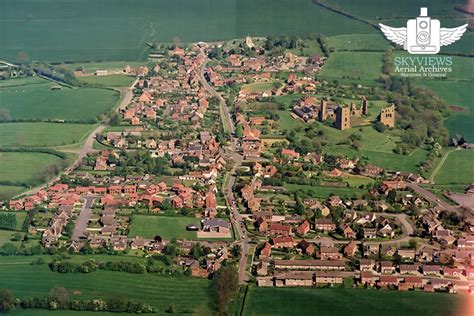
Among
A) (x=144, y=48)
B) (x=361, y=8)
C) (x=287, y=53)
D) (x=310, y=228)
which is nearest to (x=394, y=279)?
(x=310, y=228)

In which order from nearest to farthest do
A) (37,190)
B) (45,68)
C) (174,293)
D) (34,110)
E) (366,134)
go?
(174,293) < (37,190) < (366,134) < (34,110) < (45,68)

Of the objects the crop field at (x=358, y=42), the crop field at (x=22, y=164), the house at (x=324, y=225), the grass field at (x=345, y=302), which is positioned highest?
the crop field at (x=358, y=42)

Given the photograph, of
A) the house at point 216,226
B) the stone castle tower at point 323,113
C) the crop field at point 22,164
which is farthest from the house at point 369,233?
the stone castle tower at point 323,113

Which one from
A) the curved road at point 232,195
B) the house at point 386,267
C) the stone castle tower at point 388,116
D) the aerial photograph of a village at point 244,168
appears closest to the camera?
the aerial photograph of a village at point 244,168

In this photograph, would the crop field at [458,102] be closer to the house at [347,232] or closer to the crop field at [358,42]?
the crop field at [358,42]

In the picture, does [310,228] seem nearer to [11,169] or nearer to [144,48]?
[11,169]

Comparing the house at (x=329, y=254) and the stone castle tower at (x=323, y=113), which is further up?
the stone castle tower at (x=323, y=113)

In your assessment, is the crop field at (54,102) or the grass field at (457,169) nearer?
the grass field at (457,169)
